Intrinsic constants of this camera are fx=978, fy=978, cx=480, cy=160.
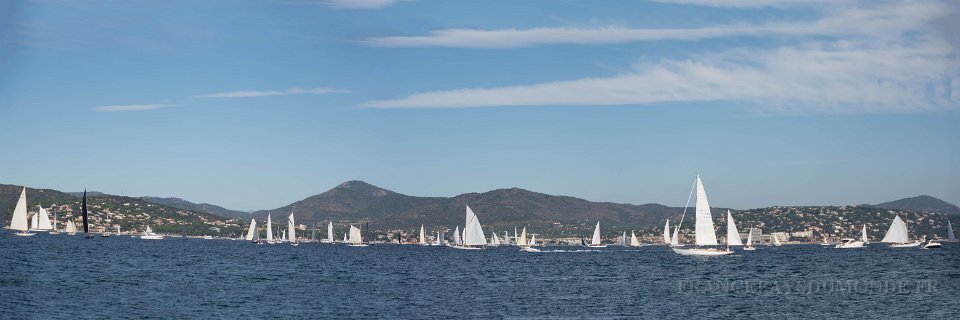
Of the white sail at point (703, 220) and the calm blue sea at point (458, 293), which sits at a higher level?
the white sail at point (703, 220)

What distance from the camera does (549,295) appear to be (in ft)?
292

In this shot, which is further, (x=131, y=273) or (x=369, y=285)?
(x=131, y=273)

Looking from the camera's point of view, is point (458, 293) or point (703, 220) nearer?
point (458, 293)

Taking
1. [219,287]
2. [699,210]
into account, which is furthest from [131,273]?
[699,210]

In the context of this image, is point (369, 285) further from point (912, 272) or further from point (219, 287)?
point (912, 272)

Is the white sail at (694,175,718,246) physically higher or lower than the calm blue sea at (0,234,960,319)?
higher

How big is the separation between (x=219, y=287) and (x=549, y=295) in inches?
1257

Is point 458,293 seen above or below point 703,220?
below

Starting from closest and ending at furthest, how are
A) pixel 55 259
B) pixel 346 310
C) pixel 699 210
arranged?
pixel 346 310, pixel 55 259, pixel 699 210

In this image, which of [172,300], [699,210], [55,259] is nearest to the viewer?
[172,300]

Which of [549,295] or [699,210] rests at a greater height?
[699,210]

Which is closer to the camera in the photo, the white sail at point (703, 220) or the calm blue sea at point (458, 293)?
the calm blue sea at point (458, 293)

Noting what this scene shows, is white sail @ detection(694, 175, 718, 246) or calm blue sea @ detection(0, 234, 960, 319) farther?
white sail @ detection(694, 175, 718, 246)

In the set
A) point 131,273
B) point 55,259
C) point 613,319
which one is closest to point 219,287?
point 131,273
